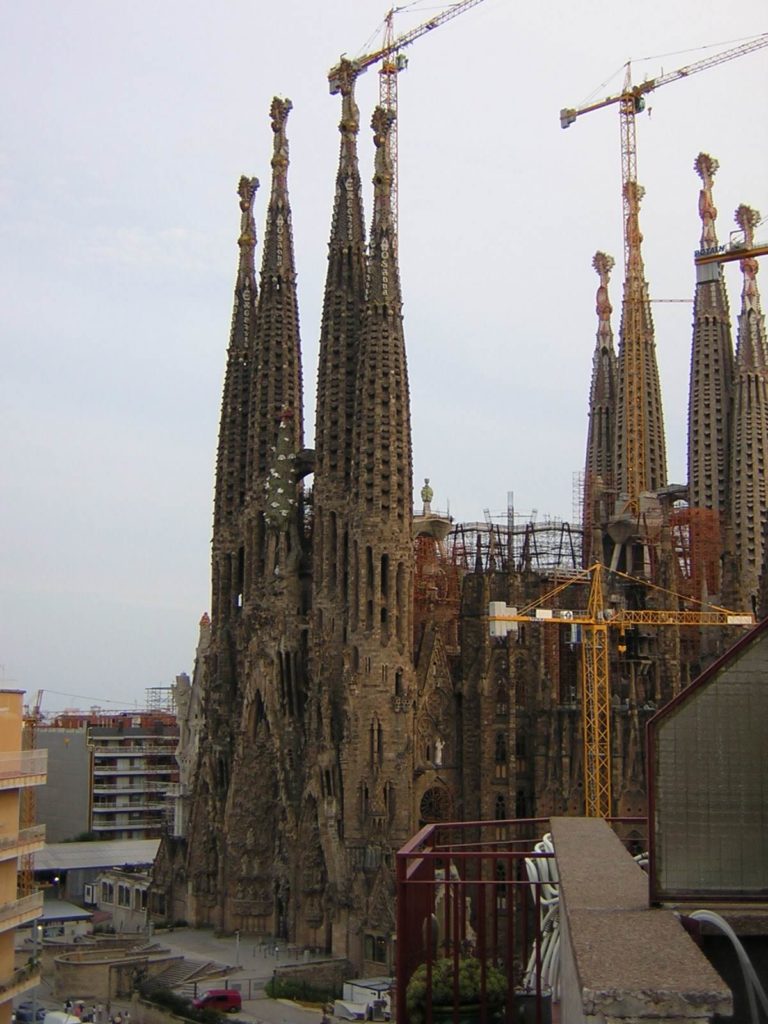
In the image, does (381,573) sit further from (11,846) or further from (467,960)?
(467,960)

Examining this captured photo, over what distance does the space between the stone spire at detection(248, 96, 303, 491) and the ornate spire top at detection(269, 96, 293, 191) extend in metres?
2.06

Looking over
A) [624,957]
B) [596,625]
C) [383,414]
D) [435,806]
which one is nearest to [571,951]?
[624,957]

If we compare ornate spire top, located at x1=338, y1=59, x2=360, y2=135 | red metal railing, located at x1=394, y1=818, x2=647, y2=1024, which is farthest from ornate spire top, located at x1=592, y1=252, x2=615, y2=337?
red metal railing, located at x1=394, y1=818, x2=647, y2=1024

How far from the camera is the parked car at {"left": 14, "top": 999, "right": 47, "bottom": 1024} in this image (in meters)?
39.9

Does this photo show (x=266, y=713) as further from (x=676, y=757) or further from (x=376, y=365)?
(x=676, y=757)

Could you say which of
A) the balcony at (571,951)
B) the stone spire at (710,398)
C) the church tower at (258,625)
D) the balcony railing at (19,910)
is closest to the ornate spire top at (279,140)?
the church tower at (258,625)

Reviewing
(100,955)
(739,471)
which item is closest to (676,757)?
(100,955)

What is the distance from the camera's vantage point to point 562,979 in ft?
45.0

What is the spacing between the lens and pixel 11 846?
3016 centimetres

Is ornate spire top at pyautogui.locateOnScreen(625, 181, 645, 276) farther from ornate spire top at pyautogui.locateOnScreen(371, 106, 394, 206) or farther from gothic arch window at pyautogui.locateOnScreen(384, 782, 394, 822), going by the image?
gothic arch window at pyautogui.locateOnScreen(384, 782, 394, 822)

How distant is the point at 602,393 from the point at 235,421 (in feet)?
95.1

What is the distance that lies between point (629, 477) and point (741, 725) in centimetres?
6630

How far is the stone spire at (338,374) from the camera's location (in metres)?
56.3

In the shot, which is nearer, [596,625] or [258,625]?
[596,625]
